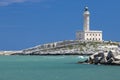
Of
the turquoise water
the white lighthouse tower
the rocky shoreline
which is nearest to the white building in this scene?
the white lighthouse tower

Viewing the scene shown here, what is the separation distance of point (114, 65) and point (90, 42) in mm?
83311

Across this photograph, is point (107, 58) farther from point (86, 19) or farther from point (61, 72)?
point (86, 19)

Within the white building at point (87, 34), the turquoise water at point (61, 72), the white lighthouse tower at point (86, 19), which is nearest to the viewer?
the turquoise water at point (61, 72)

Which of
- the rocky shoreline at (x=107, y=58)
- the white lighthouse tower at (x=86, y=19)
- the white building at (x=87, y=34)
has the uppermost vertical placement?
the white lighthouse tower at (x=86, y=19)

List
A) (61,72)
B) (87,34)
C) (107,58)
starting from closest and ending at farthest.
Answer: (61,72) → (107,58) → (87,34)

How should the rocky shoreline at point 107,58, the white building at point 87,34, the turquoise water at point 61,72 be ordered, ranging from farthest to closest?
the white building at point 87,34 → the rocky shoreline at point 107,58 → the turquoise water at point 61,72

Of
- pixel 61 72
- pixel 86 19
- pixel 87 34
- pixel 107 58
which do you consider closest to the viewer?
pixel 61 72

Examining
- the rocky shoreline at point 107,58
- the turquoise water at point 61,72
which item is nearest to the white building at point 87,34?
the rocky shoreline at point 107,58

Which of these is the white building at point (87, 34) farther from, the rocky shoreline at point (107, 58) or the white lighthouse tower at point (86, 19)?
the rocky shoreline at point (107, 58)

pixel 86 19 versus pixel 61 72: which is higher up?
pixel 86 19

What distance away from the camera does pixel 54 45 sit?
519 ft

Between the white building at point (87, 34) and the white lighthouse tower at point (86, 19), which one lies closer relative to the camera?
the white building at point (87, 34)

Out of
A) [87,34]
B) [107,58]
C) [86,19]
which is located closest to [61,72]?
[107,58]

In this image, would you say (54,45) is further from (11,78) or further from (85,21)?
(11,78)
